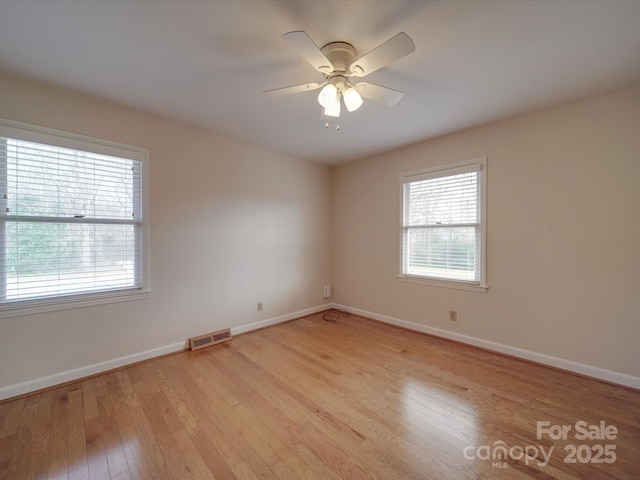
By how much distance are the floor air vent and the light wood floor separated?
0.67 feet

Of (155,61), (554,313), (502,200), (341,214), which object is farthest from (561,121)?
(155,61)

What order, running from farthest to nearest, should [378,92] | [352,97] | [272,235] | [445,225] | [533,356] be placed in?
[272,235], [445,225], [533,356], [378,92], [352,97]

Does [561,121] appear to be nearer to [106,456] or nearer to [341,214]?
[341,214]

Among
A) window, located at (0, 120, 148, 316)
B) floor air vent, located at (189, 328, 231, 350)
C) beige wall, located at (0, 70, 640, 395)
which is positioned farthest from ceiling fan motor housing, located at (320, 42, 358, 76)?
floor air vent, located at (189, 328, 231, 350)

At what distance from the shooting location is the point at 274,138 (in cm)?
323

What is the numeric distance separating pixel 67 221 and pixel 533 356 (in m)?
4.55

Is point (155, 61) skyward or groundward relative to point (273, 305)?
skyward

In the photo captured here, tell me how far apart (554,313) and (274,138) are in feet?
11.7

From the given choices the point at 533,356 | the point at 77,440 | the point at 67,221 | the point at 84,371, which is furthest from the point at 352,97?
the point at 84,371

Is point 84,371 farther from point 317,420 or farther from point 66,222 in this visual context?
point 317,420

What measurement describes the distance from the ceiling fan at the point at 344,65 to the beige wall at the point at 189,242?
1609 mm

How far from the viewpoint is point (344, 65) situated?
174 cm

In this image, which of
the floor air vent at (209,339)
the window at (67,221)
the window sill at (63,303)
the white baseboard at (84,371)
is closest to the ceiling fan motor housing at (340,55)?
the window at (67,221)

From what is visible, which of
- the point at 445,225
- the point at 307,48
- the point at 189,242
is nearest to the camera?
the point at 307,48
